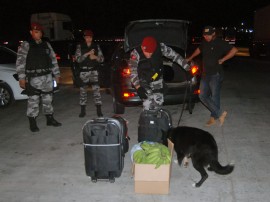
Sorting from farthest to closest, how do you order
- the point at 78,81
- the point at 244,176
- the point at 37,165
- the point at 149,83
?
the point at 78,81, the point at 149,83, the point at 37,165, the point at 244,176

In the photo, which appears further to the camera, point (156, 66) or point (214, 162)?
point (156, 66)

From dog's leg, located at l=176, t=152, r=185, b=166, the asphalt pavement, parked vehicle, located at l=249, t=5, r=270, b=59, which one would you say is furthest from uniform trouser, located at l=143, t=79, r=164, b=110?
parked vehicle, located at l=249, t=5, r=270, b=59

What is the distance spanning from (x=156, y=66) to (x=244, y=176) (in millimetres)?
2015

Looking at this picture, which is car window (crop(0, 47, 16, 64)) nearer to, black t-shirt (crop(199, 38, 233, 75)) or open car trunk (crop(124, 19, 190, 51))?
open car trunk (crop(124, 19, 190, 51))

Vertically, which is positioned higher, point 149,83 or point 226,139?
point 149,83

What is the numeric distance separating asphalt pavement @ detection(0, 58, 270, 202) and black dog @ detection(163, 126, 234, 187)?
10.9 inches

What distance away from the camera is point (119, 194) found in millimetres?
4266

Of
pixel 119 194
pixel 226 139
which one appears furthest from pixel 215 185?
pixel 226 139

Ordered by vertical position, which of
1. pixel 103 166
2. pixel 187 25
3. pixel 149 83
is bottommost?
pixel 103 166

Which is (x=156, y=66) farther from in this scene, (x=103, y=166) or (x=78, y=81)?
(x=78, y=81)

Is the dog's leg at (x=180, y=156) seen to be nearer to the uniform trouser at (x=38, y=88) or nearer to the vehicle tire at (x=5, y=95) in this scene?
the uniform trouser at (x=38, y=88)

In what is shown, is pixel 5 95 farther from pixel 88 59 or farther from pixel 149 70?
pixel 149 70

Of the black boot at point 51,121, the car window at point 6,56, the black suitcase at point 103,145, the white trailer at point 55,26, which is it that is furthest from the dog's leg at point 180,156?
the white trailer at point 55,26

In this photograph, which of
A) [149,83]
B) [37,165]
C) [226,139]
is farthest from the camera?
[226,139]
